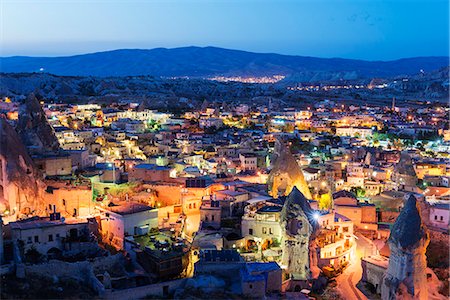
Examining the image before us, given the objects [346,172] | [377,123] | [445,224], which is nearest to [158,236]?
[445,224]

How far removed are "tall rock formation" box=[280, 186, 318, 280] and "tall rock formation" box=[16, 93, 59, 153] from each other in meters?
13.6

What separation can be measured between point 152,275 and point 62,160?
11069 millimetres

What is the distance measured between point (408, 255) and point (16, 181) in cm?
1501

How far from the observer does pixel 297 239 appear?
19953mm

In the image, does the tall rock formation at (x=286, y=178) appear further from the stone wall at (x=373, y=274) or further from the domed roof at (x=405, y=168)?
the domed roof at (x=405, y=168)

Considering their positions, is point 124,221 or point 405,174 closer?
point 124,221

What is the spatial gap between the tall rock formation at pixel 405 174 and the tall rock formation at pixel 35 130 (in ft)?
63.5

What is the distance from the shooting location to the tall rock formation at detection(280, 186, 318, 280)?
1995 cm

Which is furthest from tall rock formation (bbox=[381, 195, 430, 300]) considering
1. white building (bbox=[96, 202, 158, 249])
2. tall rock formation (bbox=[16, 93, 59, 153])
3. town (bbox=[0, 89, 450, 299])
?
tall rock formation (bbox=[16, 93, 59, 153])

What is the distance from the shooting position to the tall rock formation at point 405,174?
103 feet

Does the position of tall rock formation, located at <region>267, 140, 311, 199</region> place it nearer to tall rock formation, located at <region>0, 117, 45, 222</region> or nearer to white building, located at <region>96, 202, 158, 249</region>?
white building, located at <region>96, 202, 158, 249</region>

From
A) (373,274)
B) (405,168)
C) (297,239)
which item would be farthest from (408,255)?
(405,168)

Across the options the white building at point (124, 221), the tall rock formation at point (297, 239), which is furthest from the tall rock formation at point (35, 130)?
the tall rock formation at point (297, 239)

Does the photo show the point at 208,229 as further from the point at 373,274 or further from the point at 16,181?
Result: the point at 16,181
